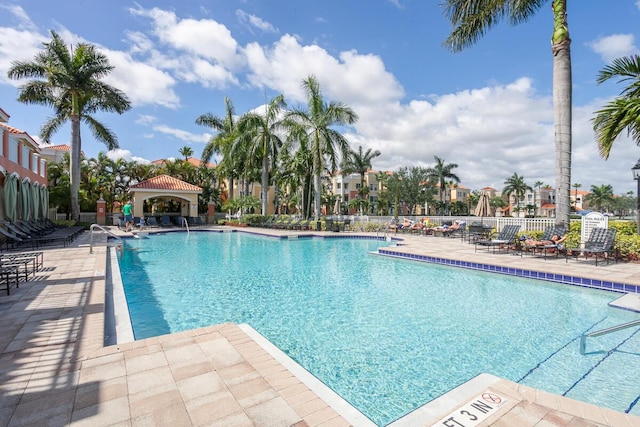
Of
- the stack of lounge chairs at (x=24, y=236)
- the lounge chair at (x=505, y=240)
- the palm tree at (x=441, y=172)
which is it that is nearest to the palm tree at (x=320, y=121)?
the lounge chair at (x=505, y=240)

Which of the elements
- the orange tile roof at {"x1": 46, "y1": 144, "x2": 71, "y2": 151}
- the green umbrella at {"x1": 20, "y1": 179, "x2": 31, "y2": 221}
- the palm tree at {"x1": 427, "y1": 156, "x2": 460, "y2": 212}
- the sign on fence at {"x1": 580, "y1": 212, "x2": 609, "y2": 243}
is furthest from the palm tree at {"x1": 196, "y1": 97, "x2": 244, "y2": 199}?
the palm tree at {"x1": 427, "y1": 156, "x2": 460, "y2": 212}

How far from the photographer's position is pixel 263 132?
25141 millimetres

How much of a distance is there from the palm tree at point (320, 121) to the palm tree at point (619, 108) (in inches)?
535

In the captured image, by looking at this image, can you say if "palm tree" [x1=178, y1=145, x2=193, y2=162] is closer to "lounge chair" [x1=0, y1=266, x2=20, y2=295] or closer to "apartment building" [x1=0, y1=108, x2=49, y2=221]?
"apartment building" [x1=0, y1=108, x2=49, y2=221]

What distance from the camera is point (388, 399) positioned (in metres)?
3.48

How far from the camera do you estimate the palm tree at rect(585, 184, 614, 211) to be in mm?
84562

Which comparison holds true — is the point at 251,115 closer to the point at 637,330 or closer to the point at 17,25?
the point at 17,25

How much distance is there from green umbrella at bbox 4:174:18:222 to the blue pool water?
6.84 metres

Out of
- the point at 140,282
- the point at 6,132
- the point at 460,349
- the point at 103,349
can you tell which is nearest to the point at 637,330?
the point at 460,349

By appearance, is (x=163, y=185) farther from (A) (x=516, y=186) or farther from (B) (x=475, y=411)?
(A) (x=516, y=186)

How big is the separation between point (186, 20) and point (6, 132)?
905cm

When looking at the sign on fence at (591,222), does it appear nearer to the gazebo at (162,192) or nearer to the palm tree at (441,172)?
the gazebo at (162,192)

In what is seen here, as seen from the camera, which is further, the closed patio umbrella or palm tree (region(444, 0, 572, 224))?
the closed patio umbrella

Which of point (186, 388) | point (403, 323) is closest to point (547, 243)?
point (403, 323)
